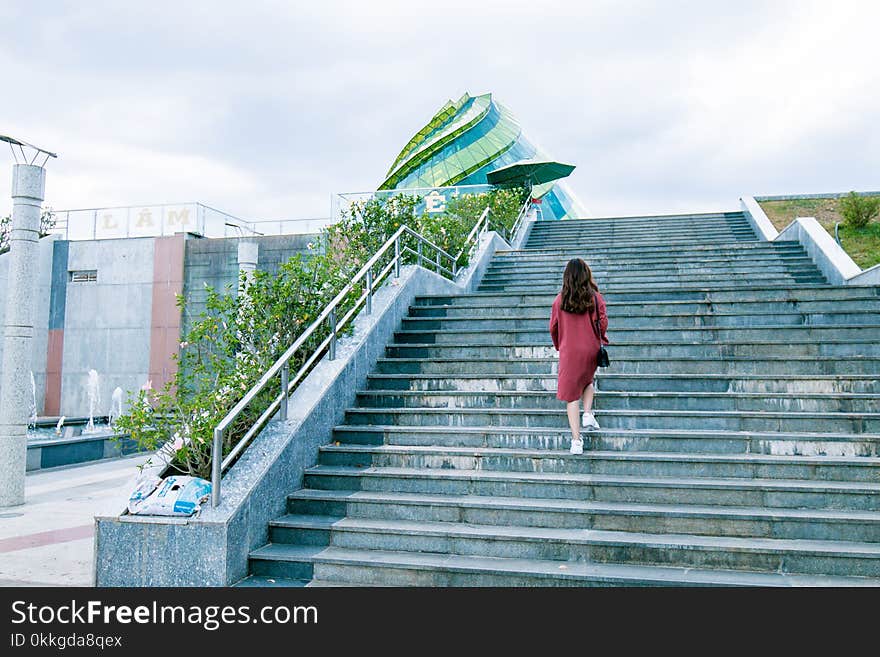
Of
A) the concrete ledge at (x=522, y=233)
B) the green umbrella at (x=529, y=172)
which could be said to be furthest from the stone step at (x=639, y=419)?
the green umbrella at (x=529, y=172)

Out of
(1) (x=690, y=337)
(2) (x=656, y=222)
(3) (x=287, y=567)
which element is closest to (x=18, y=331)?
(3) (x=287, y=567)

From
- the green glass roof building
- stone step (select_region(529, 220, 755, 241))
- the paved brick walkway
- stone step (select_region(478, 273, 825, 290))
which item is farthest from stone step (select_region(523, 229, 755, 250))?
the green glass roof building

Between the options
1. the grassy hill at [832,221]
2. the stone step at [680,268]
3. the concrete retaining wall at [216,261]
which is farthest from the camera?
the concrete retaining wall at [216,261]

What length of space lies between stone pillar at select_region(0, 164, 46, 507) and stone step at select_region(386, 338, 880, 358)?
14.6 feet

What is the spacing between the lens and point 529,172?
22.1 metres

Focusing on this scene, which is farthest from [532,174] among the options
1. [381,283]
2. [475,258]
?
[381,283]

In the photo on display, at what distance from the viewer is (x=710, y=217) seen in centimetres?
1723

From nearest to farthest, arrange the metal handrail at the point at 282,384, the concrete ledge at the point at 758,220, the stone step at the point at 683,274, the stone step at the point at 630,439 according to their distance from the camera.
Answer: the metal handrail at the point at 282,384 → the stone step at the point at 630,439 → the stone step at the point at 683,274 → the concrete ledge at the point at 758,220

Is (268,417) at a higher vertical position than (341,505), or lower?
higher

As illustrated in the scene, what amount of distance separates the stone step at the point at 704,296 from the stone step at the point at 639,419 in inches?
97.9

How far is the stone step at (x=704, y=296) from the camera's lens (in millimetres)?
8047

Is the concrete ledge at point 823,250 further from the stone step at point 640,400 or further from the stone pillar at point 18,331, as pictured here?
the stone pillar at point 18,331
